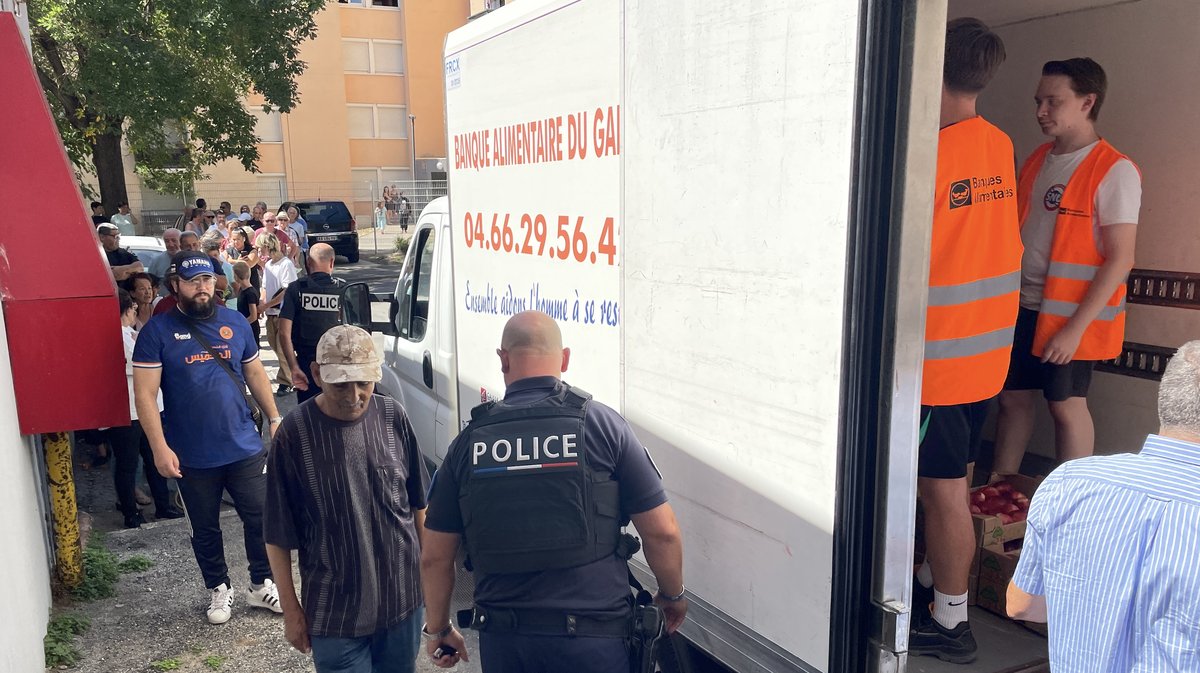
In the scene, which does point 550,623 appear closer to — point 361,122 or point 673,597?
point 673,597

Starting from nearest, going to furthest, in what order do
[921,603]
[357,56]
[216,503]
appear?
1. [921,603]
2. [216,503]
3. [357,56]

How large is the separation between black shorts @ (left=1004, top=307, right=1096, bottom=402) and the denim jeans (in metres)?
2.38

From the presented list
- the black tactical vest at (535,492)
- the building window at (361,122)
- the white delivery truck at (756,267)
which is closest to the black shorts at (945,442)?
the white delivery truck at (756,267)

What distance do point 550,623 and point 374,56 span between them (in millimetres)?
38918

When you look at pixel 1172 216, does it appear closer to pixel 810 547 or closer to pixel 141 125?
pixel 810 547

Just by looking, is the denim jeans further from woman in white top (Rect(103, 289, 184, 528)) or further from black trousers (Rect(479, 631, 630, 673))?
woman in white top (Rect(103, 289, 184, 528))

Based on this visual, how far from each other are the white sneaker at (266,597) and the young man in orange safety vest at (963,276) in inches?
130

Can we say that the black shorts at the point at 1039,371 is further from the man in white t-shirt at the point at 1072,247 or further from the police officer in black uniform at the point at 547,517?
the police officer in black uniform at the point at 547,517

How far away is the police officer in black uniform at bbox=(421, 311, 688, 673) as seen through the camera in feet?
7.73

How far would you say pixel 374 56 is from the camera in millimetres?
38000

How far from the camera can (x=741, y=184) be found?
2.33 m

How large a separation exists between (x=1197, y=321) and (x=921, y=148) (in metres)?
2.38

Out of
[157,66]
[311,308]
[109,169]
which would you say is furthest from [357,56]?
[311,308]

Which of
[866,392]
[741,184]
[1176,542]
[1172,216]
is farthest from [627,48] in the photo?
[1172,216]
